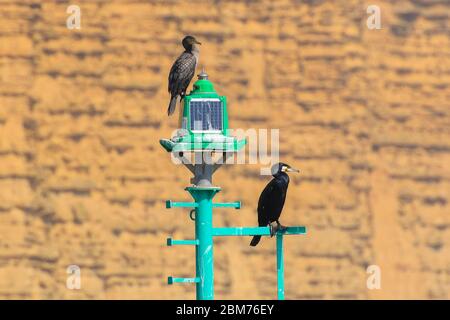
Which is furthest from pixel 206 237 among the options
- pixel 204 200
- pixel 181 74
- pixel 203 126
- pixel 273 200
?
pixel 181 74

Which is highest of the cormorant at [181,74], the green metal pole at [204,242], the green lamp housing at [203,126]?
the cormorant at [181,74]

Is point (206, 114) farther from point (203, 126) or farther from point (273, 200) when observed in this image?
point (273, 200)

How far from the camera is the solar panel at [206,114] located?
15.6 metres

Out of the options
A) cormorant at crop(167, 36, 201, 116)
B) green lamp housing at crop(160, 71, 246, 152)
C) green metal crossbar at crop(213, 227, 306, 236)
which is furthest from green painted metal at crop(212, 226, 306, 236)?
cormorant at crop(167, 36, 201, 116)

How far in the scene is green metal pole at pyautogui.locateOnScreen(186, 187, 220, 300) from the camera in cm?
1509

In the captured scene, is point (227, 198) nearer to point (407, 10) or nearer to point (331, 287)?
point (331, 287)

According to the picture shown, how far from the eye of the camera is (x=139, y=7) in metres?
35.3

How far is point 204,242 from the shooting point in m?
15.2

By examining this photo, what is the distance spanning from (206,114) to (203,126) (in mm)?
99

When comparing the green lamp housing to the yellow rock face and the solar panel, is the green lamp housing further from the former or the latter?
the yellow rock face

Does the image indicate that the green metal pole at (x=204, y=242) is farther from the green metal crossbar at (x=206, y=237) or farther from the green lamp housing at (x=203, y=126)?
the green lamp housing at (x=203, y=126)

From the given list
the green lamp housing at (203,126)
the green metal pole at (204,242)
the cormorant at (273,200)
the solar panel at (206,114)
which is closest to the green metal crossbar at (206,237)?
the green metal pole at (204,242)
